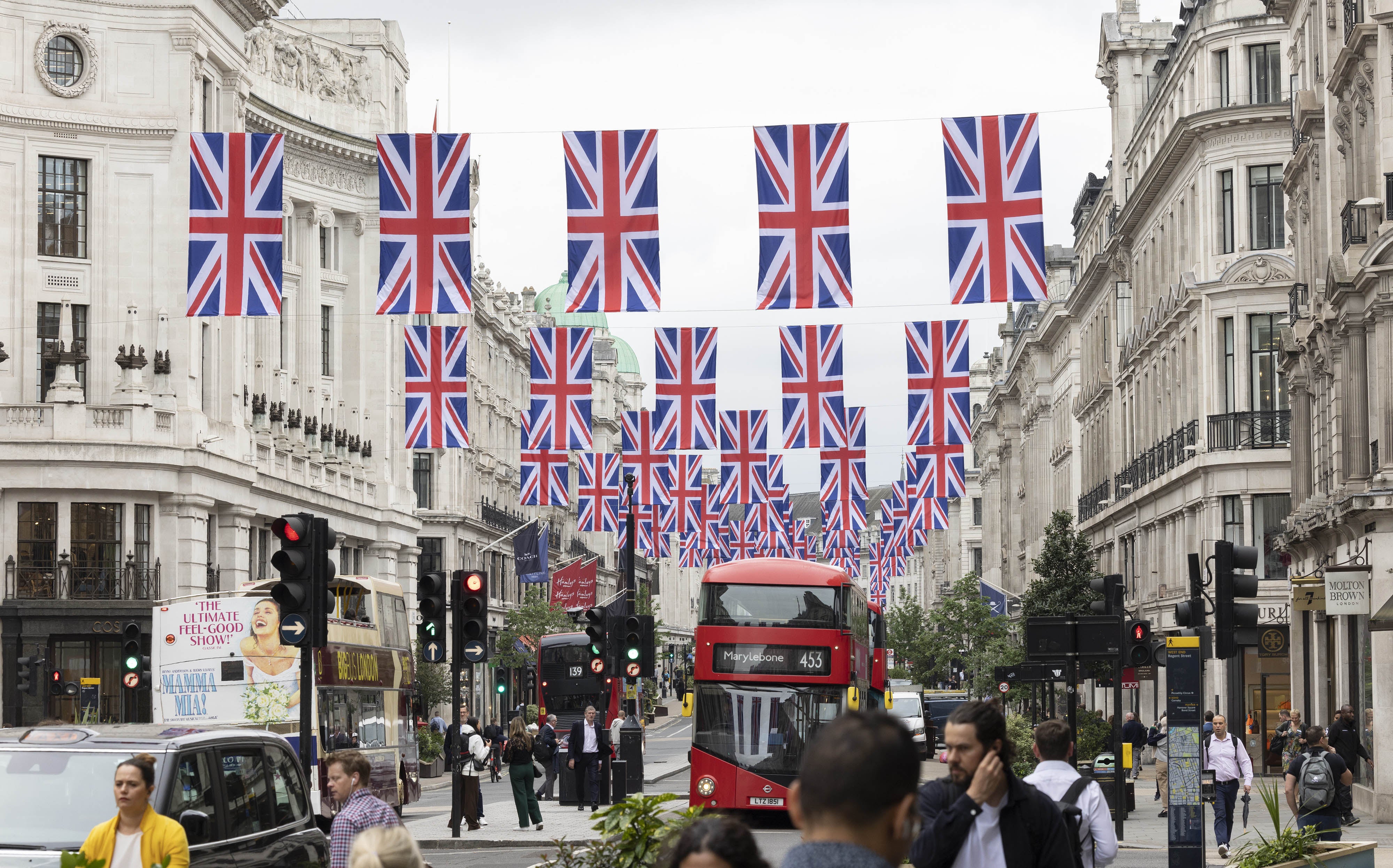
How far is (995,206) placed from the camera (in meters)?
26.5

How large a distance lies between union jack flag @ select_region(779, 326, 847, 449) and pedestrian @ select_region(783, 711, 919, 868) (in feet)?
116

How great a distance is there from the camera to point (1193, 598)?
2256cm

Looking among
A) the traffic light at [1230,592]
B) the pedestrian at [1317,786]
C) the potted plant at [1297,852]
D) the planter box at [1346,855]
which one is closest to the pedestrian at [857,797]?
the potted plant at [1297,852]

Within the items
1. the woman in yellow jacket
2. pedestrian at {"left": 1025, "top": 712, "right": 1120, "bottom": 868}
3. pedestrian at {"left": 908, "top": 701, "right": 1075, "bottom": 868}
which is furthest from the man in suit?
pedestrian at {"left": 908, "top": 701, "right": 1075, "bottom": 868}

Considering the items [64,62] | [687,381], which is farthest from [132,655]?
[64,62]

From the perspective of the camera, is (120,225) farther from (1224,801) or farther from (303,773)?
(303,773)

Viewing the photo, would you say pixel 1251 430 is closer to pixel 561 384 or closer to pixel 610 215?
pixel 561 384

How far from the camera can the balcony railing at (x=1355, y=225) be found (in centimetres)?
3262

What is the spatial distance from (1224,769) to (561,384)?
21.6 metres

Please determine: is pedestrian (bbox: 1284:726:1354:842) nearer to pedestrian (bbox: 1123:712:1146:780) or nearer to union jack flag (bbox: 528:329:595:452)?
pedestrian (bbox: 1123:712:1146:780)

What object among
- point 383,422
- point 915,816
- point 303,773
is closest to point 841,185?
point 303,773

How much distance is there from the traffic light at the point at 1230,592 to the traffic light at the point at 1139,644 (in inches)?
202

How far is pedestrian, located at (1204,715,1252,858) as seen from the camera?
25016 millimetres

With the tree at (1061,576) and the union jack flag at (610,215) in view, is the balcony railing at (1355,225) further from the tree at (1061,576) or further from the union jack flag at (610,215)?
the tree at (1061,576)
